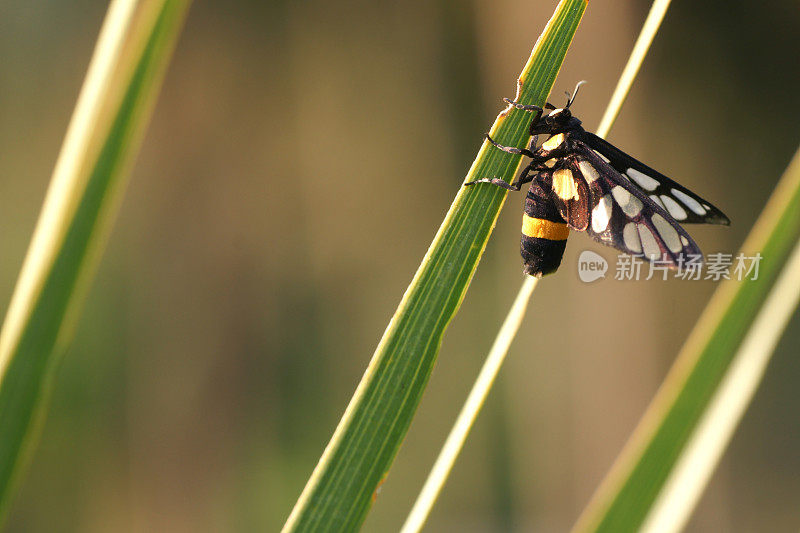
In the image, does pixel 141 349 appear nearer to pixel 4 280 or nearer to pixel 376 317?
pixel 4 280

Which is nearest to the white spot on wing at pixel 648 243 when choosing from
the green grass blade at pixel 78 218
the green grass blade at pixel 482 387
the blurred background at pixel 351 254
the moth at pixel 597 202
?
the moth at pixel 597 202

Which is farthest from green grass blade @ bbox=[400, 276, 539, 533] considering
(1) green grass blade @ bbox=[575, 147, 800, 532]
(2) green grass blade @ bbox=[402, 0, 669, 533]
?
(1) green grass blade @ bbox=[575, 147, 800, 532]

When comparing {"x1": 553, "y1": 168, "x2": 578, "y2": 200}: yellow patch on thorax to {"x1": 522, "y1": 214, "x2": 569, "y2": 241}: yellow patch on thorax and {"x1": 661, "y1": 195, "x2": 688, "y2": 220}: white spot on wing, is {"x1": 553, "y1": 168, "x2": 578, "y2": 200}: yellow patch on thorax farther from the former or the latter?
{"x1": 661, "y1": 195, "x2": 688, "y2": 220}: white spot on wing

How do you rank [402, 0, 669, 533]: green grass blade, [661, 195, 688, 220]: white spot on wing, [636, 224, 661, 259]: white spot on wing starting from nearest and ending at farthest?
[402, 0, 669, 533]: green grass blade, [636, 224, 661, 259]: white spot on wing, [661, 195, 688, 220]: white spot on wing

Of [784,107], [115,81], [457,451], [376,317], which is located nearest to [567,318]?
[376,317]

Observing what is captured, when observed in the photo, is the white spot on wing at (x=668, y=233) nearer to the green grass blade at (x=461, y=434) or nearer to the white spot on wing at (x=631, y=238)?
the white spot on wing at (x=631, y=238)

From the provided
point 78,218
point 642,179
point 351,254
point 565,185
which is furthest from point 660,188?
point 351,254

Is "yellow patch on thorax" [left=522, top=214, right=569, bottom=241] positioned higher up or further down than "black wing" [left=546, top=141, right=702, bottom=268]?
further down
